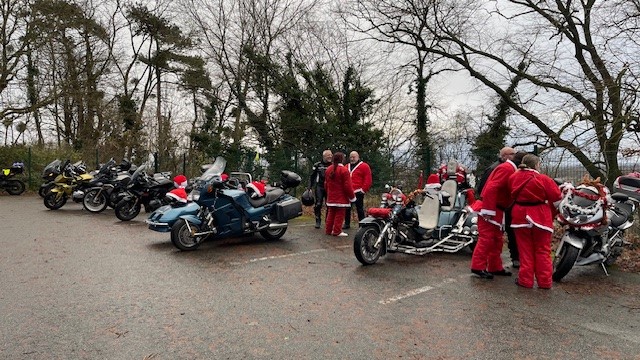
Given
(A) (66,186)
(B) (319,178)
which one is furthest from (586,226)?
(A) (66,186)

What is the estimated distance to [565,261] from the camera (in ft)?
18.3

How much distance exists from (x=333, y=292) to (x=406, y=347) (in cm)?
157

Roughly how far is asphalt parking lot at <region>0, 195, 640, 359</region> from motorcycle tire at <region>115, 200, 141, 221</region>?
3009mm

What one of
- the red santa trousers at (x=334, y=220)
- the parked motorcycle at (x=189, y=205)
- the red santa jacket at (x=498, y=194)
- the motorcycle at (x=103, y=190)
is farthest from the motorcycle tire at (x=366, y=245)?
the motorcycle at (x=103, y=190)

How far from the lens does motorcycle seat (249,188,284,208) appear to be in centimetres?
806

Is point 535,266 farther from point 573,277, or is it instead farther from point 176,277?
point 176,277

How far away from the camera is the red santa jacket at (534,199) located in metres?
5.46

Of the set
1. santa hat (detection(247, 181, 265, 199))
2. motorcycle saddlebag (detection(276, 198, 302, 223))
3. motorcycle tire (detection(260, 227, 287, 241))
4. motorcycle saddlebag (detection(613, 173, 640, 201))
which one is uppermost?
motorcycle saddlebag (detection(613, 173, 640, 201))

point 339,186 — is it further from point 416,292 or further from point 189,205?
point 416,292

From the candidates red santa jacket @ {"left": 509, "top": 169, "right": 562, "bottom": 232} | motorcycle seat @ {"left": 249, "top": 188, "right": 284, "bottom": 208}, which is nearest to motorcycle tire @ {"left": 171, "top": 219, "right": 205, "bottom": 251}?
motorcycle seat @ {"left": 249, "top": 188, "right": 284, "bottom": 208}

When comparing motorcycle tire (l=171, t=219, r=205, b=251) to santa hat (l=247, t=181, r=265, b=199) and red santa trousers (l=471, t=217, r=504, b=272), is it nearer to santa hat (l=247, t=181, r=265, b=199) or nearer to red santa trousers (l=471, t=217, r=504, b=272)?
santa hat (l=247, t=181, r=265, b=199)

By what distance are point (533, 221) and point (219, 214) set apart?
4653 mm

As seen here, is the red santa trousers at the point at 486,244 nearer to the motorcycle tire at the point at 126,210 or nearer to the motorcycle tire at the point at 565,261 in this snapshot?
the motorcycle tire at the point at 565,261

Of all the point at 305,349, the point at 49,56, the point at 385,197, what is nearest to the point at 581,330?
the point at 305,349
